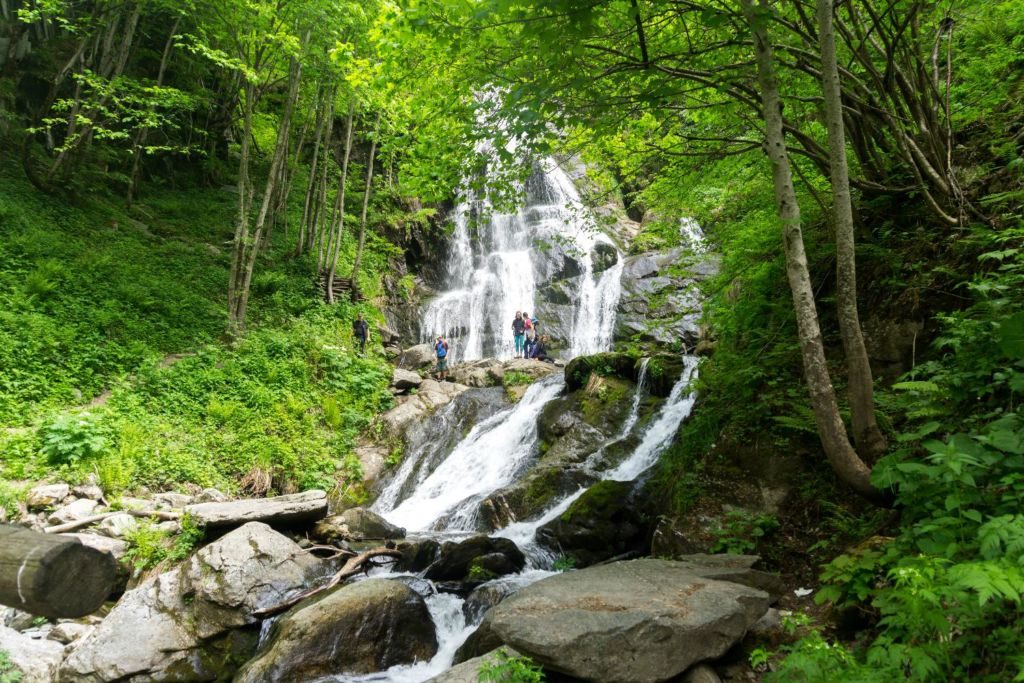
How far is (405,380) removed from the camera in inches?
605

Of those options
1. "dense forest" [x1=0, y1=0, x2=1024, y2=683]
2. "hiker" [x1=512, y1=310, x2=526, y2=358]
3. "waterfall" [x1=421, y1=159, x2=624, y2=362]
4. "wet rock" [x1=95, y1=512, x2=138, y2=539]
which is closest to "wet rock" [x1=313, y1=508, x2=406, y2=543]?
"dense forest" [x1=0, y1=0, x2=1024, y2=683]

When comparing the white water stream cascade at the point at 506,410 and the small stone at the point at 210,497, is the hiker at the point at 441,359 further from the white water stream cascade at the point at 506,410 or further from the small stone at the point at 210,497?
the small stone at the point at 210,497

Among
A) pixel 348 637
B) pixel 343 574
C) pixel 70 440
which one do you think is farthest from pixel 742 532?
pixel 70 440

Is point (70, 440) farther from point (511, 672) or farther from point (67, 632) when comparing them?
point (511, 672)

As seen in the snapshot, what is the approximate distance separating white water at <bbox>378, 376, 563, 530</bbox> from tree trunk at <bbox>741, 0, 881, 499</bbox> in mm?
6485

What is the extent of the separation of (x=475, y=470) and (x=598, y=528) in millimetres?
4758

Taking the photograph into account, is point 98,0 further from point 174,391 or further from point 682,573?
point 682,573

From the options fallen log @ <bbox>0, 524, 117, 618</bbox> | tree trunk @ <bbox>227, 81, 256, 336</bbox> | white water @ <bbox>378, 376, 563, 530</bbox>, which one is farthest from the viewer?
tree trunk @ <bbox>227, 81, 256, 336</bbox>

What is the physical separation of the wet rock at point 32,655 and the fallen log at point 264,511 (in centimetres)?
206

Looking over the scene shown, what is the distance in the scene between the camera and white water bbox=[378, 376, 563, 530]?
32.8 feet

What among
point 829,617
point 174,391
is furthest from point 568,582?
point 174,391

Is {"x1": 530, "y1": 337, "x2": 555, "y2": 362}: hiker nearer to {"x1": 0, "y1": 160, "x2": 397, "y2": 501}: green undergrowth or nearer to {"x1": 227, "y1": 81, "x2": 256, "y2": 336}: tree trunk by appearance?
{"x1": 0, "y1": 160, "x2": 397, "y2": 501}: green undergrowth

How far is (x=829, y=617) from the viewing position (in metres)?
3.85

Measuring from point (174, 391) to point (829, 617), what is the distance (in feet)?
39.7
